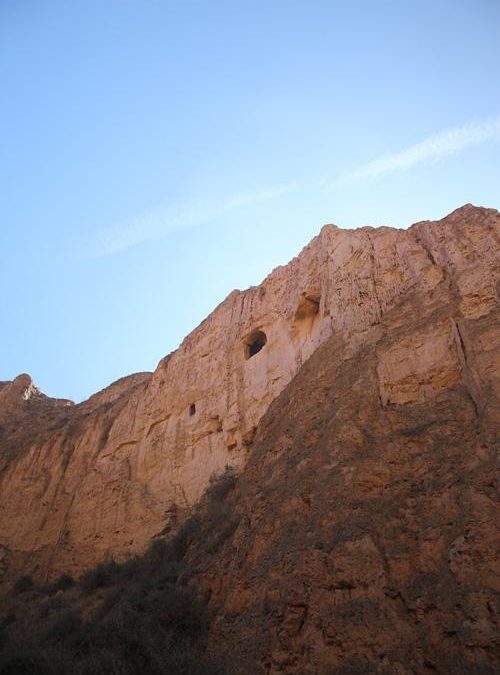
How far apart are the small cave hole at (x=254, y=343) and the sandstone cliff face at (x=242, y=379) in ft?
0.17

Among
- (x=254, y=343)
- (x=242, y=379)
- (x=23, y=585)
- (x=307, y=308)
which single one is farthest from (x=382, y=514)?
(x=23, y=585)

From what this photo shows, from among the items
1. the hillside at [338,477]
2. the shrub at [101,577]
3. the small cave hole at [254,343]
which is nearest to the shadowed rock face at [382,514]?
the hillside at [338,477]

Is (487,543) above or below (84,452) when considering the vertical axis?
below

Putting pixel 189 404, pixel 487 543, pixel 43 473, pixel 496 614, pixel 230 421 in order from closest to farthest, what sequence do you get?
pixel 496 614
pixel 487 543
pixel 230 421
pixel 189 404
pixel 43 473

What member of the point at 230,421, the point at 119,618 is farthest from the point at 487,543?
the point at 230,421

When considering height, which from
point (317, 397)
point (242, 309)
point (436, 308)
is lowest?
point (317, 397)

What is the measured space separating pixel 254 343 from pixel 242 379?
2.34m

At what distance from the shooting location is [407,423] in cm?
954

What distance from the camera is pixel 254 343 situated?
21.9 metres

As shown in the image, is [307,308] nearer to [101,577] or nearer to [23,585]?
[101,577]

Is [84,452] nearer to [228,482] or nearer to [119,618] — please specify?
[228,482]

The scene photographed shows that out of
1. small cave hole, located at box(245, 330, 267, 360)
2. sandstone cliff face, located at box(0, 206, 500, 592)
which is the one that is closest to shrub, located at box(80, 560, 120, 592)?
sandstone cliff face, located at box(0, 206, 500, 592)

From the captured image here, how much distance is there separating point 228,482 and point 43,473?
1308cm

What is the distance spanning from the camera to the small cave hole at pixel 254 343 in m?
Result: 21.4
